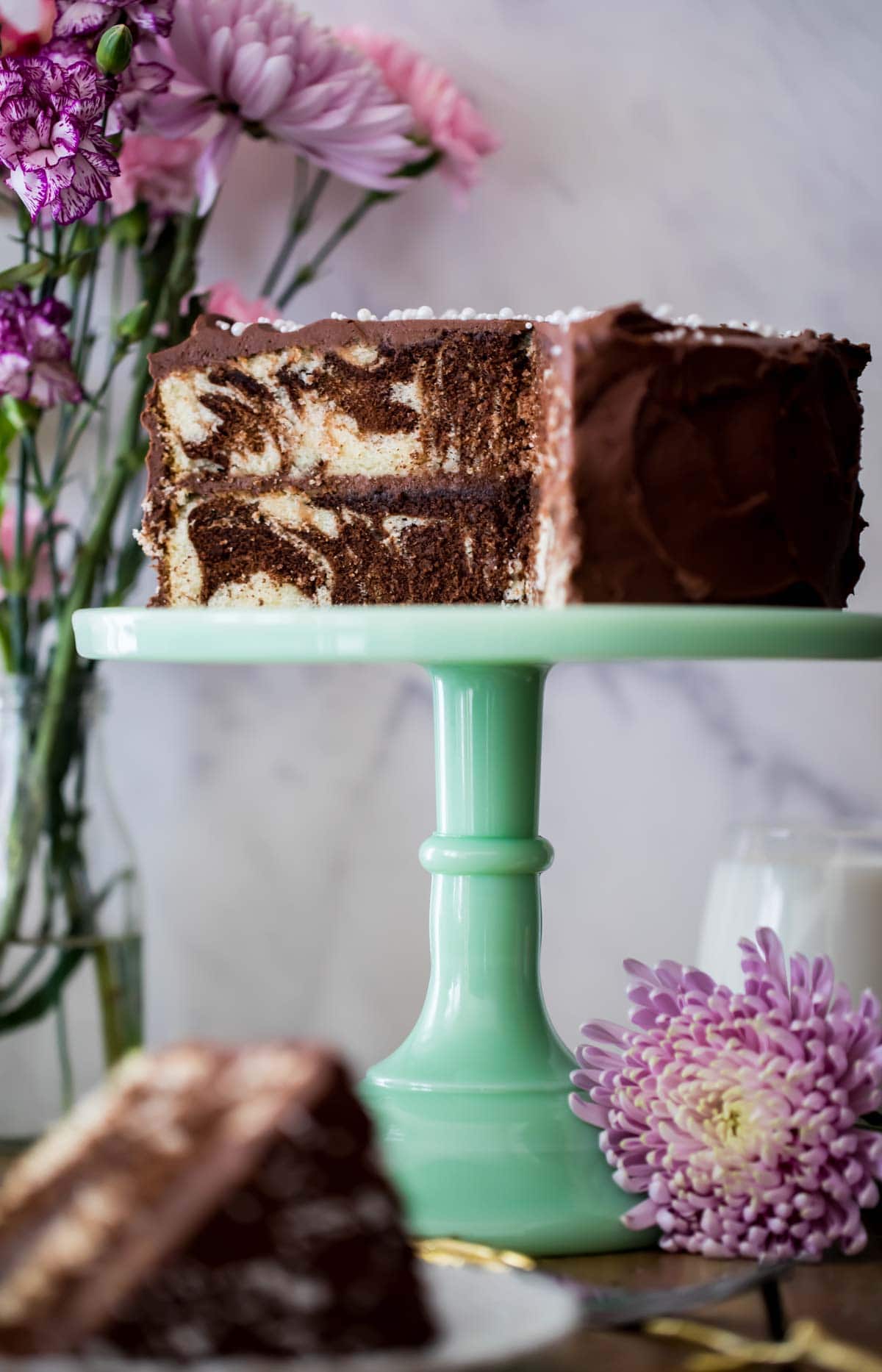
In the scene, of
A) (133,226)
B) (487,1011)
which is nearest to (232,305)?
(133,226)

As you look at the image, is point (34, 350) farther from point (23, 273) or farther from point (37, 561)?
point (37, 561)

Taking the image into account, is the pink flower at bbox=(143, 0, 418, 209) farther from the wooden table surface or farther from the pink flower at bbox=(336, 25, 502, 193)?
the wooden table surface

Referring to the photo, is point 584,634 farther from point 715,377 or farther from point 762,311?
point 762,311

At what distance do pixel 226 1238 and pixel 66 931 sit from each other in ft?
2.52

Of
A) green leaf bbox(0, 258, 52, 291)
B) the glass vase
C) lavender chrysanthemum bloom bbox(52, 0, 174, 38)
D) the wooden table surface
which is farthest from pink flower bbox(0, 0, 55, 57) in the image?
the wooden table surface

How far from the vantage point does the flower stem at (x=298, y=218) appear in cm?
130

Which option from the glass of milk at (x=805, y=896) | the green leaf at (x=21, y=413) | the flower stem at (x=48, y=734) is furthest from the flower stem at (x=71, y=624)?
the glass of milk at (x=805, y=896)

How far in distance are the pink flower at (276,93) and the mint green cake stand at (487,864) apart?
481 millimetres

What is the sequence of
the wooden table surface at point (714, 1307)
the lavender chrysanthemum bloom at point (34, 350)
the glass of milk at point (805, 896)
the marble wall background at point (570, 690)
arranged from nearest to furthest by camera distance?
the wooden table surface at point (714, 1307) → the glass of milk at point (805, 896) → the lavender chrysanthemum bloom at point (34, 350) → the marble wall background at point (570, 690)

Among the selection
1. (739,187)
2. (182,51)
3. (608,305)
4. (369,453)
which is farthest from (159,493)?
(739,187)

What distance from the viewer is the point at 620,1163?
2.54 feet

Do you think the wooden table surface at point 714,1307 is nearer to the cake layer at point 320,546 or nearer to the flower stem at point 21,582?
the cake layer at point 320,546

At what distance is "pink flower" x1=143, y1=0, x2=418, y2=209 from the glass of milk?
61cm

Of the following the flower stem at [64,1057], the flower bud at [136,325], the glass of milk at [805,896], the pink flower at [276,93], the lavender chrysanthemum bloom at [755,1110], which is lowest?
the flower stem at [64,1057]
